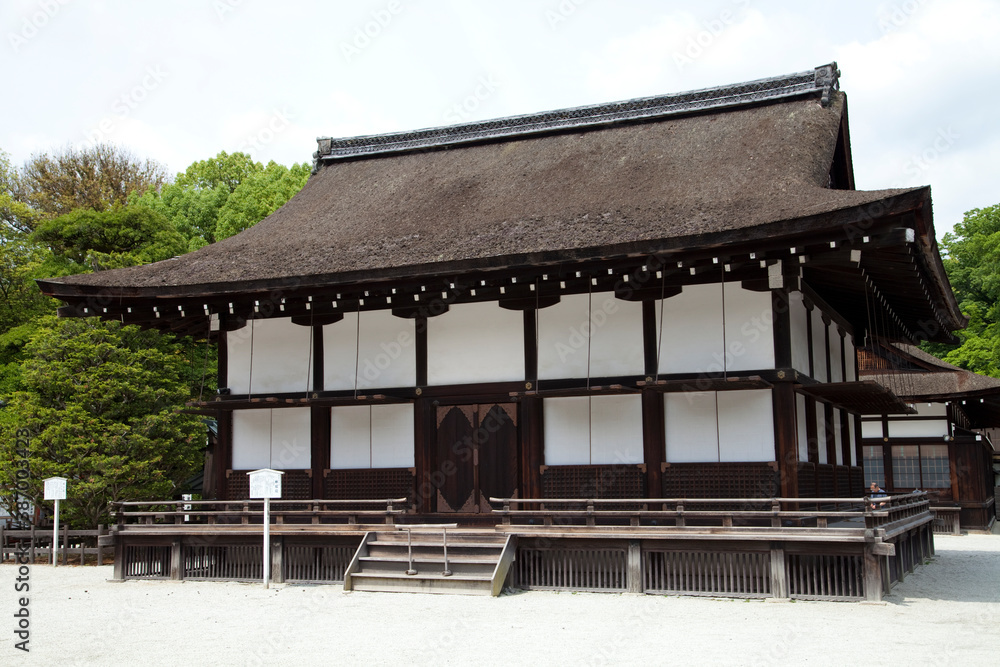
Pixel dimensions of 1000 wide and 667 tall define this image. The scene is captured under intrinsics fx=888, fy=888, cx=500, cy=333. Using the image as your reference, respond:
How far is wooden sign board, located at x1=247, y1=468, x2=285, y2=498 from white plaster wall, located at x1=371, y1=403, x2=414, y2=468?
6.77ft

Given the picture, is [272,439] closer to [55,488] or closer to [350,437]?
[350,437]

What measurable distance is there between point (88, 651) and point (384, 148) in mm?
13914

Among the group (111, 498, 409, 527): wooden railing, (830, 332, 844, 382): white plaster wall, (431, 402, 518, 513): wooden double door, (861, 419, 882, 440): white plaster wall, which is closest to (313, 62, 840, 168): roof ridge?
(830, 332, 844, 382): white plaster wall

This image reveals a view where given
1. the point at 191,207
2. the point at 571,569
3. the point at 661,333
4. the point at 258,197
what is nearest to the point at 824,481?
the point at 661,333

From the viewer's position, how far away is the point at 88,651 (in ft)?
28.9

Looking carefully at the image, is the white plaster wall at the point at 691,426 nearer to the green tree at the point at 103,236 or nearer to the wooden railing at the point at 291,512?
the wooden railing at the point at 291,512

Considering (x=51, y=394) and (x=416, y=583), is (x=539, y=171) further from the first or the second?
(x=51, y=394)

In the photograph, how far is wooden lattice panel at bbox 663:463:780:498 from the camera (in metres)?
12.5

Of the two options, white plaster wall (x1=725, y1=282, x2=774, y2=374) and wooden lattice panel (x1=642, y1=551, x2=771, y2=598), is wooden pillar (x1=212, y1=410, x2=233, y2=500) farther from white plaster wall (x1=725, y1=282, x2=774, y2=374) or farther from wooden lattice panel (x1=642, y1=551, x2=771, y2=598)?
white plaster wall (x1=725, y1=282, x2=774, y2=374)

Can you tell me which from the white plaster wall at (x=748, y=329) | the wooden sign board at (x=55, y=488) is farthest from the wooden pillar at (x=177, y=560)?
the white plaster wall at (x=748, y=329)

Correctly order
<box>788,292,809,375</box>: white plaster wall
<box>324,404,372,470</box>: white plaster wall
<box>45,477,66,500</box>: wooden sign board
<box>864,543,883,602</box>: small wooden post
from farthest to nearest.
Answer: <box>45,477,66,500</box>: wooden sign board < <box>324,404,372,470</box>: white plaster wall < <box>788,292,809,375</box>: white plaster wall < <box>864,543,883,602</box>: small wooden post

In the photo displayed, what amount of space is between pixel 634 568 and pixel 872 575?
2993mm

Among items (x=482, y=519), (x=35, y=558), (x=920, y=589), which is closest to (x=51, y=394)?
(x=35, y=558)

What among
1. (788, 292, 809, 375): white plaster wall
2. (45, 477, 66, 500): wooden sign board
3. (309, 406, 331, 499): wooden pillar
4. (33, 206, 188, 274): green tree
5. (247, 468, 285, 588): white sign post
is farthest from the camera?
(33, 206, 188, 274): green tree
